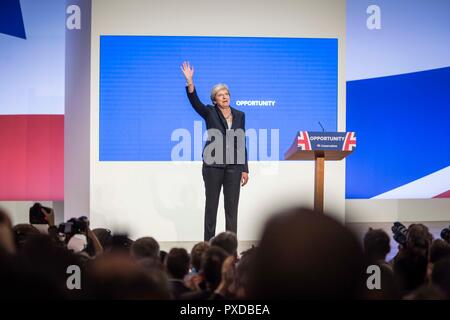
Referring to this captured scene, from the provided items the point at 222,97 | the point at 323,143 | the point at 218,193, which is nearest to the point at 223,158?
the point at 218,193

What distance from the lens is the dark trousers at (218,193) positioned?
4434mm

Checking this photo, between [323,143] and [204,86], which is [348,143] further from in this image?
[204,86]

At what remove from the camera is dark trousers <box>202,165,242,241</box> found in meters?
4.43

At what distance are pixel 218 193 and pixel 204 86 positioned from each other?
2023 mm

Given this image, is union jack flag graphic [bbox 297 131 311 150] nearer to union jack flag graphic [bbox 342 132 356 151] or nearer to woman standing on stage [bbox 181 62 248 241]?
union jack flag graphic [bbox 342 132 356 151]

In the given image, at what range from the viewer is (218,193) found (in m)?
4.45

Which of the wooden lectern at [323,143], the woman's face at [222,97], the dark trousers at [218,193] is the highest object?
the woman's face at [222,97]

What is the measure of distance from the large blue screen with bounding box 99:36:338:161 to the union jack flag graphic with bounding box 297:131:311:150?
2.20 m

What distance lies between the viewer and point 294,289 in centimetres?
97

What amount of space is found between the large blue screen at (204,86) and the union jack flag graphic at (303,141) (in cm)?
220

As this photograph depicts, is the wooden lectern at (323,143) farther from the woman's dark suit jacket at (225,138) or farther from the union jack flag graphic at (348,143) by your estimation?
the woman's dark suit jacket at (225,138)

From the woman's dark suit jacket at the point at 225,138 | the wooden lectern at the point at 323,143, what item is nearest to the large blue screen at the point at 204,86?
the woman's dark suit jacket at the point at 225,138
